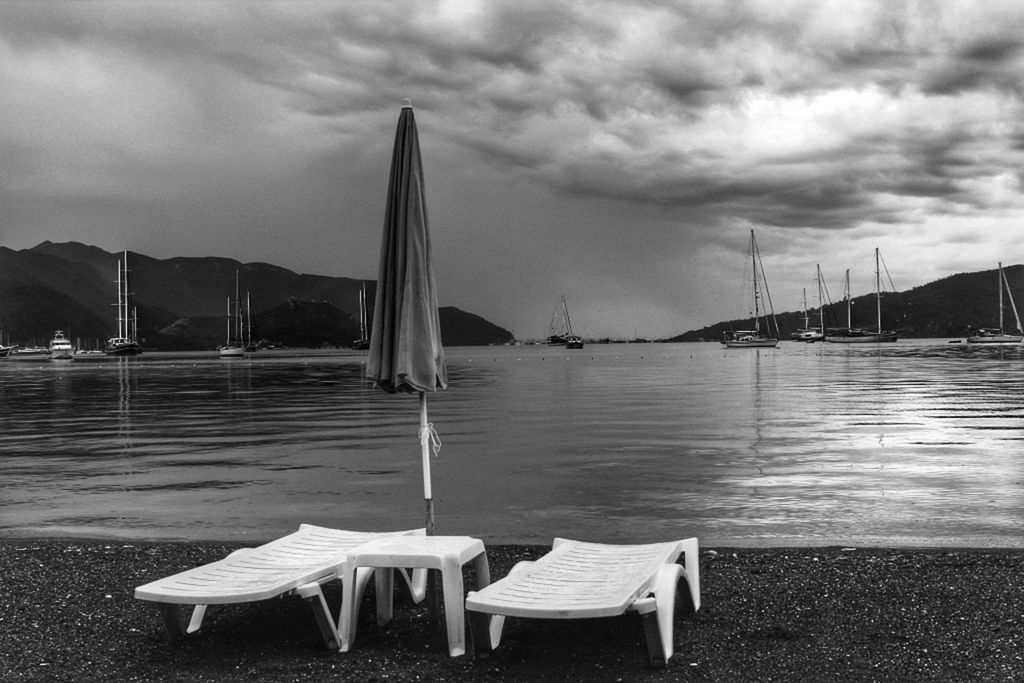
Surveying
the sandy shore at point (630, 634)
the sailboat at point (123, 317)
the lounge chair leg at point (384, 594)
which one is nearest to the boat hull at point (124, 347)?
the sailboat at point (123, 317)

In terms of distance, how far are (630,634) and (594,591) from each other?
27.7 inches

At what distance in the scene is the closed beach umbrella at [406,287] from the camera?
20.1 ft

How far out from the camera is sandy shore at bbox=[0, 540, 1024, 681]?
4.97 metres

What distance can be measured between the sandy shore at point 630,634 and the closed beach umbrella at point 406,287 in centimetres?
158

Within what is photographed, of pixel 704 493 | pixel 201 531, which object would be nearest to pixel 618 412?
pixel 704 493

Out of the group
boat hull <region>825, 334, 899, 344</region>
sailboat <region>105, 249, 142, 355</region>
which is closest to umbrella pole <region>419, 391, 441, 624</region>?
sailboat <region>105, 249, 142, 355</region>

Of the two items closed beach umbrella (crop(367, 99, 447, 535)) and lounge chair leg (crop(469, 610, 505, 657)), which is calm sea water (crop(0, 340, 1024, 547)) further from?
lounge chair leg (crop(469, 610, 505, 657))

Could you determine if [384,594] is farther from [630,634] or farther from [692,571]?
[692,571]

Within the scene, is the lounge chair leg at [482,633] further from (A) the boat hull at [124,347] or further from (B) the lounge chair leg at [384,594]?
(A) the boat hull at [124,347]

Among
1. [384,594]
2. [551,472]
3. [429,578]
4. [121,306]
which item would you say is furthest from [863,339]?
[384,594]

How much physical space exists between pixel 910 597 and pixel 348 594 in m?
3.50

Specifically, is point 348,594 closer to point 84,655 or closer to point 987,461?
point 84,655

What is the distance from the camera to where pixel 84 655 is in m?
5.31

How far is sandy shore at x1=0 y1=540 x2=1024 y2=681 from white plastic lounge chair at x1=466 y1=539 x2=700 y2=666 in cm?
18
